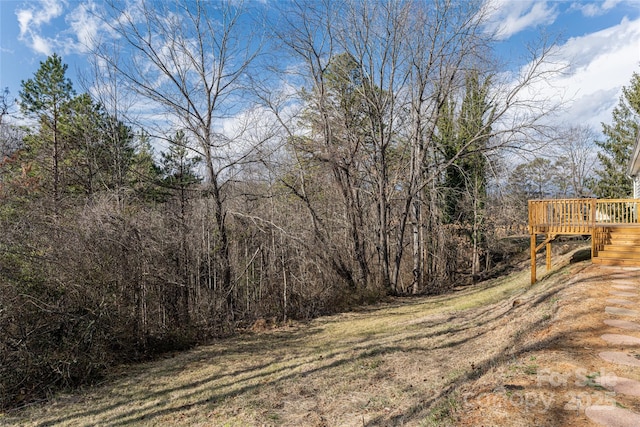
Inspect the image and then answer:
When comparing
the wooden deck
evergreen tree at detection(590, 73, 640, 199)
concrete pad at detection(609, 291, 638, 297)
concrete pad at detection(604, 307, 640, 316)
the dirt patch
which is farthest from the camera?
evergreen tree at detection(590, 73, 640, 199)

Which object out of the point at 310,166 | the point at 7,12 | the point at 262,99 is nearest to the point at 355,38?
the point at 262,99


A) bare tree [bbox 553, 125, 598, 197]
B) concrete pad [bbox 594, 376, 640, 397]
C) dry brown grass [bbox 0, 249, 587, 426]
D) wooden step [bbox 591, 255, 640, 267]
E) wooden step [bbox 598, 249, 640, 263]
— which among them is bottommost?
dry brown grass [bbox 0, 249, 587, 426]

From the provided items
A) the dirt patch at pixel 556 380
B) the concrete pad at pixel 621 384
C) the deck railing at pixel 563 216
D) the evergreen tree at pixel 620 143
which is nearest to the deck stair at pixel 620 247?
the deck railing at pixel 563 216

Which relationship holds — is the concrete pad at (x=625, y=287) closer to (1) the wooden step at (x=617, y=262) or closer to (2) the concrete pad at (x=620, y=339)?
(1) the wooden step at (x=617, y=262)

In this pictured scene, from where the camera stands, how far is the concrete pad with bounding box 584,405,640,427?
2.01 m

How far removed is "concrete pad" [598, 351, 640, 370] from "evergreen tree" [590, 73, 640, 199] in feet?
75.1

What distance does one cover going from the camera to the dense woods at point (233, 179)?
509cm

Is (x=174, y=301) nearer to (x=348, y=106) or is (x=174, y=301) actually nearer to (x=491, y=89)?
(x=348, y=106)

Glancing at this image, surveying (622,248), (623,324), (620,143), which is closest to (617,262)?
(622,248)

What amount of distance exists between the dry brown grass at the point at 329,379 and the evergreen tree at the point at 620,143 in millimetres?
19933

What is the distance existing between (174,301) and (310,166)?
594cm

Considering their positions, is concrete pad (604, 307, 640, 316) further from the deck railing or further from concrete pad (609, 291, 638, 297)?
the deck railing

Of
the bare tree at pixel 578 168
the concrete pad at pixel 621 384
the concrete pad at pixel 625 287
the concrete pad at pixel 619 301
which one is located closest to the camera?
the concrete pad at pixel 621 384

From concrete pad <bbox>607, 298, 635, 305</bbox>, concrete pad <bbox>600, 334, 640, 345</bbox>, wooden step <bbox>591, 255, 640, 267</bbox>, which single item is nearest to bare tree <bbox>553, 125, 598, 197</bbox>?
wooden step <bbox>591, 255, 640, 267</bbox>
